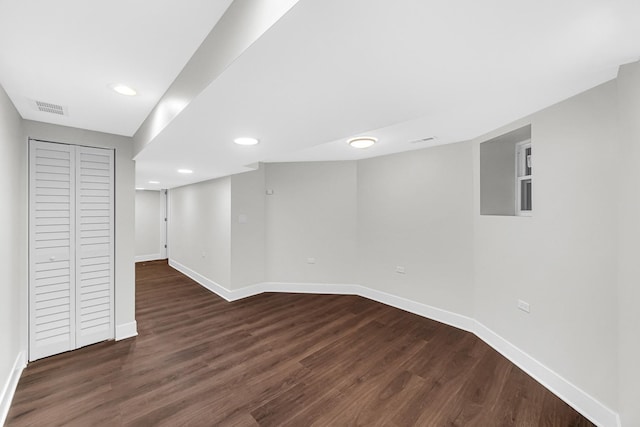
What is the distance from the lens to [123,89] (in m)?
1.67

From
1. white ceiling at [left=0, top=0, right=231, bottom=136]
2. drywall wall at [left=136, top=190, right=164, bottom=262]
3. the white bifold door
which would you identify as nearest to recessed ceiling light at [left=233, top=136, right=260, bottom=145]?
white ceiling at [left=0, top=0, right=231, bottom=136]

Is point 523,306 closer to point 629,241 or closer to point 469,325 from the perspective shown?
point 469,325

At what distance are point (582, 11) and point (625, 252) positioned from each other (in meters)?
1.48

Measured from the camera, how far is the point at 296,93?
1238 millimetres

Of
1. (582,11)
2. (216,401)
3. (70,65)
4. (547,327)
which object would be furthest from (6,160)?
(547,327)

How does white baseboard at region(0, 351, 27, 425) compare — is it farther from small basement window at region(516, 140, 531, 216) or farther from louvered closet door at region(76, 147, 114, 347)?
small basement window at region(516, 140, 531, 216)

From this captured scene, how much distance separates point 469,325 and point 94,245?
174 inches

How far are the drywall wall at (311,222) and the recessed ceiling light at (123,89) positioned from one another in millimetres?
2741

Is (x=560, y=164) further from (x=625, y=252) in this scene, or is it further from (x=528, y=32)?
(x=528, y=32)

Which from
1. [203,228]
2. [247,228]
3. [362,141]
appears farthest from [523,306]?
[203,228]

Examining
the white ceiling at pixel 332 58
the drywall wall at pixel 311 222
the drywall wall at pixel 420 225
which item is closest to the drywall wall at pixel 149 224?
the drywall wall at pixel 311 222

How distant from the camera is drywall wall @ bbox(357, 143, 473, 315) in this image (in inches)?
120

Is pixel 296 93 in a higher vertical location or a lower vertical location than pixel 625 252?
higher

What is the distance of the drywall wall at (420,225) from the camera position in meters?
3.05
